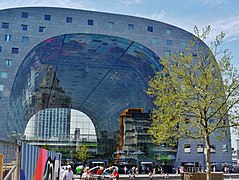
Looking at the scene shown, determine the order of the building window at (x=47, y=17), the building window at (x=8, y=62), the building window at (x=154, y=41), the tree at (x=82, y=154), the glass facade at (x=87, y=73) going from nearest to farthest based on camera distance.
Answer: the building window at (x=8, y=62), the building window at (x=47, y=17), the glass facade at (x=87, y=73), the building window at (x=154, y=41), the tree at (x=82, y=154)

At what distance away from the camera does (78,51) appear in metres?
48.4

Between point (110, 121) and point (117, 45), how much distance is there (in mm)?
34515

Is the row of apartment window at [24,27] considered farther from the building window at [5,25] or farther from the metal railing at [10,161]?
the metal railing at [10,161]

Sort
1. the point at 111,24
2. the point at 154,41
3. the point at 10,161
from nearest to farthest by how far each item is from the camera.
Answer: the point at 10,161 < the point at 111,24 < the point at 154,41

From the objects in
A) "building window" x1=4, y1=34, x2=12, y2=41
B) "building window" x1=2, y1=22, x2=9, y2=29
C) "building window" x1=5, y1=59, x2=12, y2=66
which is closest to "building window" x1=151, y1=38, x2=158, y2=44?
"building window" x1=4, y1=34, x2=12, y2=41

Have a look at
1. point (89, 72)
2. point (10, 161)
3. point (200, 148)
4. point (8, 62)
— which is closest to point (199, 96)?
point (10, 161)

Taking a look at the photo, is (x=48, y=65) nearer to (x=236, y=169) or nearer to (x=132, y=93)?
(x=132, y=93)

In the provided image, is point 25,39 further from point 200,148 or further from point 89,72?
point 200,148

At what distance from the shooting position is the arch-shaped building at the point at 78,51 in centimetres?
4206

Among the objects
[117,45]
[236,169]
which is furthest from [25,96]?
[236,169]

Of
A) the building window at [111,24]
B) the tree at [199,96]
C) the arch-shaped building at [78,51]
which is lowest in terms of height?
the tree at [199,96]

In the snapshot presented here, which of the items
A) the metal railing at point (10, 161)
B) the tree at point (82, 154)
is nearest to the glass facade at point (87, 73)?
the tree at point (82, 154)


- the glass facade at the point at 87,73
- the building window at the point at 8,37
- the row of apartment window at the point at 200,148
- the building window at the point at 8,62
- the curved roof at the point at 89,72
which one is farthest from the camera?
the row of apartment window at the point at 200,148

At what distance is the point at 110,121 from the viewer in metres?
79.2
